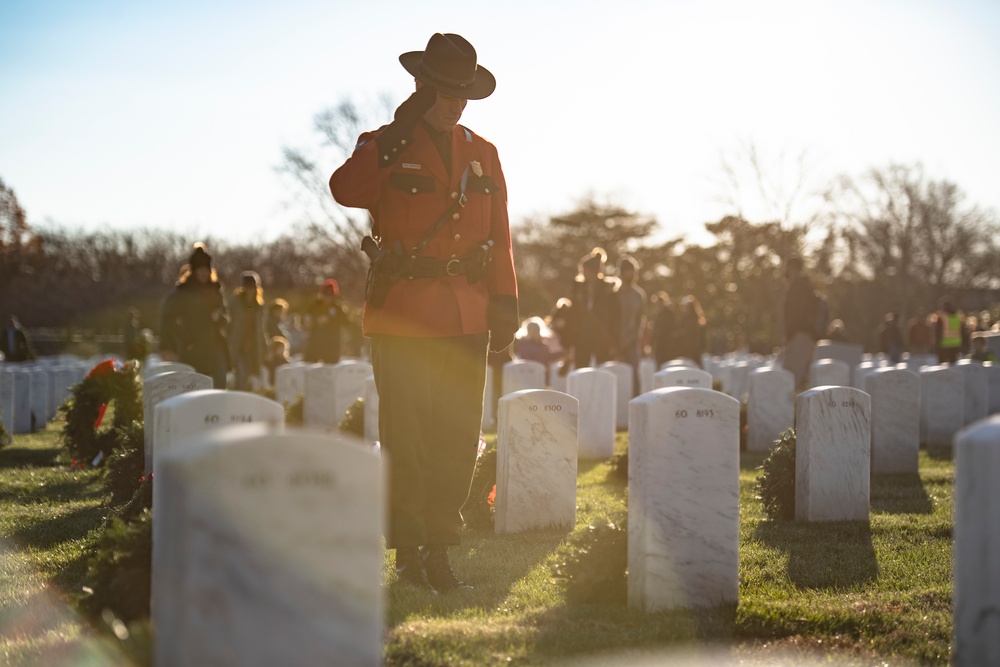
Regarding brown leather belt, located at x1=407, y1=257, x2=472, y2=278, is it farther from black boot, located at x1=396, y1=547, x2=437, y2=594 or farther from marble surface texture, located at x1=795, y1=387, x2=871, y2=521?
marble surface texture, located at x1=795, y1=387, x2=871, y2=521

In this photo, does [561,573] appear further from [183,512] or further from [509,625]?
[183,512]

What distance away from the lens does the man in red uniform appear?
5.18 m

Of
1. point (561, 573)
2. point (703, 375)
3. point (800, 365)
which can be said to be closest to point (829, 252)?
point (800, 365)

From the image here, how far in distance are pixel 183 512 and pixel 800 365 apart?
41.5ft

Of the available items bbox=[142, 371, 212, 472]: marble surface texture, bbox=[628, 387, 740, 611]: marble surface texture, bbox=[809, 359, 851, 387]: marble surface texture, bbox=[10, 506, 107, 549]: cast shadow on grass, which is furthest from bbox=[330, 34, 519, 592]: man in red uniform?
bbox=[809, 359, 851, 387]: marble surface texture

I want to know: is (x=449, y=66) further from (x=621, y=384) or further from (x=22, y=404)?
(x=22, y=404)

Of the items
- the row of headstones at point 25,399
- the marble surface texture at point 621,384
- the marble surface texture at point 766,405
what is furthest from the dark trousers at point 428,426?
the row of headstones at point 25,399

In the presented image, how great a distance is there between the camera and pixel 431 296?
5199 millimetres

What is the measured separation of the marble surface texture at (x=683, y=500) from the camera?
4.89 m

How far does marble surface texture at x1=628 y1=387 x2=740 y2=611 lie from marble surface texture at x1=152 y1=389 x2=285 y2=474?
5.49ft

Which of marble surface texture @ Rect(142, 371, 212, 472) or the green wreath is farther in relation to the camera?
the green wreath

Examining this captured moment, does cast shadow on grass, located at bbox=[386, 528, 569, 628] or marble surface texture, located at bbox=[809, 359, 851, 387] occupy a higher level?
marble surface texture, located at bbox=[809, 359, 851, 387]

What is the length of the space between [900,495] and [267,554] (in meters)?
7.39

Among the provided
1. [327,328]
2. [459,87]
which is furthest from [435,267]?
[327,328]
